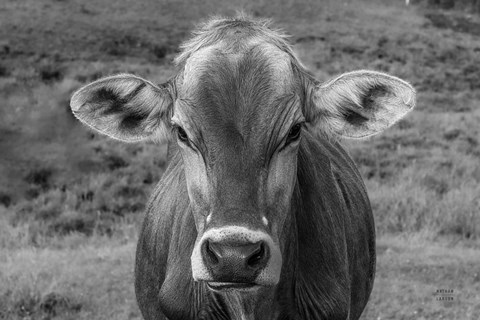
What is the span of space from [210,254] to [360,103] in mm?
1412

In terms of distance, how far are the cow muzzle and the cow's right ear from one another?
1057mm

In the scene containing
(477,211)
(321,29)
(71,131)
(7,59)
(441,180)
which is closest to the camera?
(477,211)

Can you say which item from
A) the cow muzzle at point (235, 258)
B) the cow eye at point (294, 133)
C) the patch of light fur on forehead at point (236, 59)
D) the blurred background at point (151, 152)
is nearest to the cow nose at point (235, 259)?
the cow muzzle at point (235, 258)

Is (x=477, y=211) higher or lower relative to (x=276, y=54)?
lower

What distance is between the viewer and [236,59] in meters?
3.87

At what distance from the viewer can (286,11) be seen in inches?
1233

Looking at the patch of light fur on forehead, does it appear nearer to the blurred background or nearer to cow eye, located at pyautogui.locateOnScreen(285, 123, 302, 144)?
cow eye, located at pyautogui.locateOnScreen(285, 123, 302, 144)

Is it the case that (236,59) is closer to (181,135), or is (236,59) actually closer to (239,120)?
(239,120)

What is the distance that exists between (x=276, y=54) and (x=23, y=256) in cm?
758

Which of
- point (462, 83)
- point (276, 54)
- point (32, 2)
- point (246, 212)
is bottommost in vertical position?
point (462, 83)

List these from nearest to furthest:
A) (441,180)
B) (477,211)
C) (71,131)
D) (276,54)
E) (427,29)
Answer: (276,54) < (477,211) < (441,180) < (71,131) < (427,29)

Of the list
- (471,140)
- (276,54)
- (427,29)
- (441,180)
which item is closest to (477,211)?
(441,180)

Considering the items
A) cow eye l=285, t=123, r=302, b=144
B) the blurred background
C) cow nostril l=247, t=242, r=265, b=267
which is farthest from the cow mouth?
the blurred background

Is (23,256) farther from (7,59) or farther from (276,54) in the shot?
(7,59)
